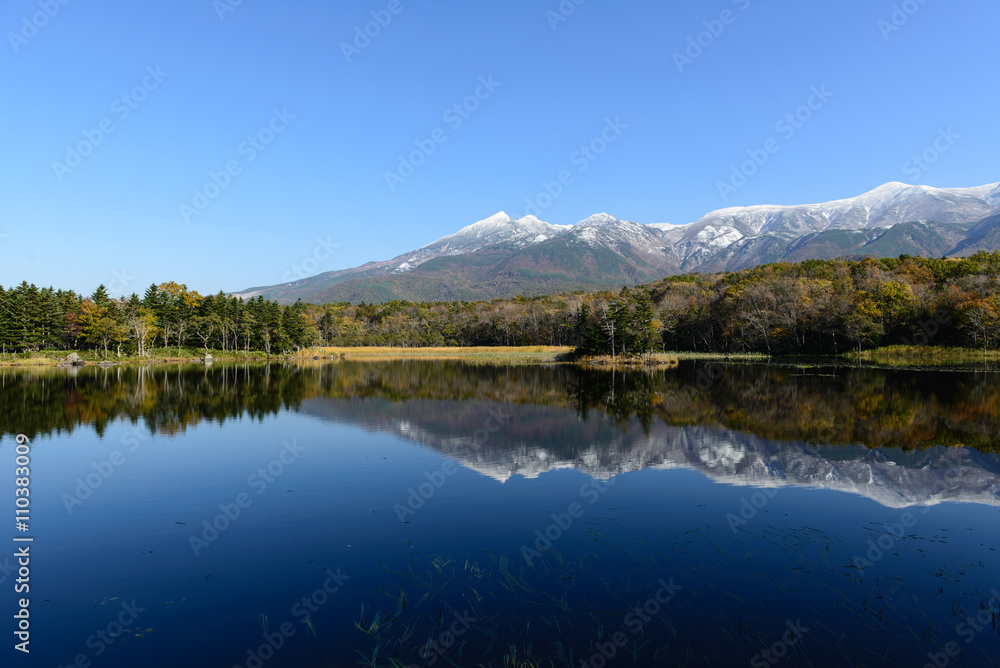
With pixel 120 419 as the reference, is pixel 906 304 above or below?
above

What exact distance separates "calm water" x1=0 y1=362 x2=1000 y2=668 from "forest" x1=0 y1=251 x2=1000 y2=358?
51.6 metres

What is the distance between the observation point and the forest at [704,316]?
65.0 meters

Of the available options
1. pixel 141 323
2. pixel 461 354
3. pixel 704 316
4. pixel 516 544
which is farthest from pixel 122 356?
pixel 704 316

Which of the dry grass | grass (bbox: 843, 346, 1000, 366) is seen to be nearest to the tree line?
the dry grass

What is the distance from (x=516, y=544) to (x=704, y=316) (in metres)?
94.7

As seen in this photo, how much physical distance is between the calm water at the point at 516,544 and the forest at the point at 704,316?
51617 millimetres

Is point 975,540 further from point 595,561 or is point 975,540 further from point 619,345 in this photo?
point 619,345

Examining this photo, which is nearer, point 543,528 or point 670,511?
point 543,528

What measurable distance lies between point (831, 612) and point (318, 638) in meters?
7.47

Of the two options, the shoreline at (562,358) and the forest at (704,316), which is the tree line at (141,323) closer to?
the forest at (704,316)

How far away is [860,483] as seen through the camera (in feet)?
47.8

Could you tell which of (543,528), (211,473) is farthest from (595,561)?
(211,473)

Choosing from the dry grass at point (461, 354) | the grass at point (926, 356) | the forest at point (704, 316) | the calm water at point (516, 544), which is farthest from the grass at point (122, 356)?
the grass at point (926, 356)

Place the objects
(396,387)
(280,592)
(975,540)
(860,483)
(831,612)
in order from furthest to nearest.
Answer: (396,387)
(860,483)
(975,540)
(280,592)
(831,612)
